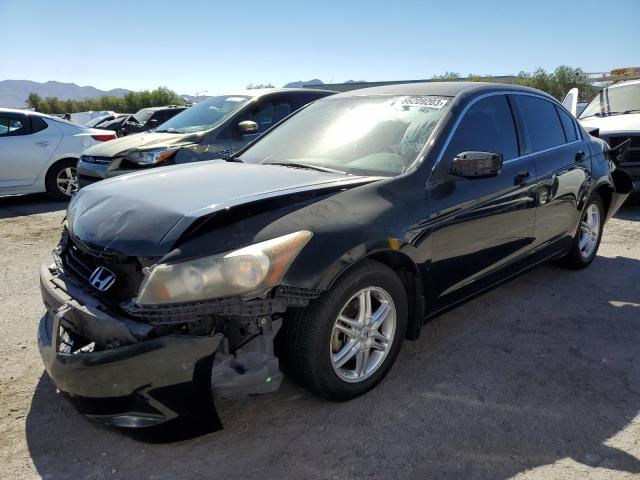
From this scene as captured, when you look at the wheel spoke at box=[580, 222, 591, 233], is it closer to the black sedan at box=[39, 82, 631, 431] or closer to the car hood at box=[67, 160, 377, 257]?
the black sedan at box=[39, 82, 631, 431]

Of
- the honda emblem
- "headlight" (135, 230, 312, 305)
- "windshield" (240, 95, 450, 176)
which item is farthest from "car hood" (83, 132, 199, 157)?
"headlight" (135, 230, 312, 305)

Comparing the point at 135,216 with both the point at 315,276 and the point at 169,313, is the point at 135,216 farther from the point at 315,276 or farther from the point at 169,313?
the point at 315,276

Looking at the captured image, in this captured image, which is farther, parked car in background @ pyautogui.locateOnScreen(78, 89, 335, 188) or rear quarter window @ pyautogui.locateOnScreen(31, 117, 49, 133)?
rear quarter window @ pyautogui.locateOnScreen(31, 117, 49, 133)

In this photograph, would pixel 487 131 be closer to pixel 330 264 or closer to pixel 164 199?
pixel 330 264

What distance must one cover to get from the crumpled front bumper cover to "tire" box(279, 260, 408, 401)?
44 centimetres

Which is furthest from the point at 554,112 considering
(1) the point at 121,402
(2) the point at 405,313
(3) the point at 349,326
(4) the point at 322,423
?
(1) the point at 121,402

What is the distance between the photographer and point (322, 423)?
2660 millimetres

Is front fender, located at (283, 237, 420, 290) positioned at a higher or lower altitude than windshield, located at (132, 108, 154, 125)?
lower

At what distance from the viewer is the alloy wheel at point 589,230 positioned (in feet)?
16.3

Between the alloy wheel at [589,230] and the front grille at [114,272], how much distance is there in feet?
13.3

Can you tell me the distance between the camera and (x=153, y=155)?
21.1ft

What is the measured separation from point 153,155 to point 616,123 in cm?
670

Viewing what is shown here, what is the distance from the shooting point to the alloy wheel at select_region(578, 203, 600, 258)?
16.3 feet

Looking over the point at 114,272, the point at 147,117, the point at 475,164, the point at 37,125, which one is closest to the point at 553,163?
the point at 475,164
